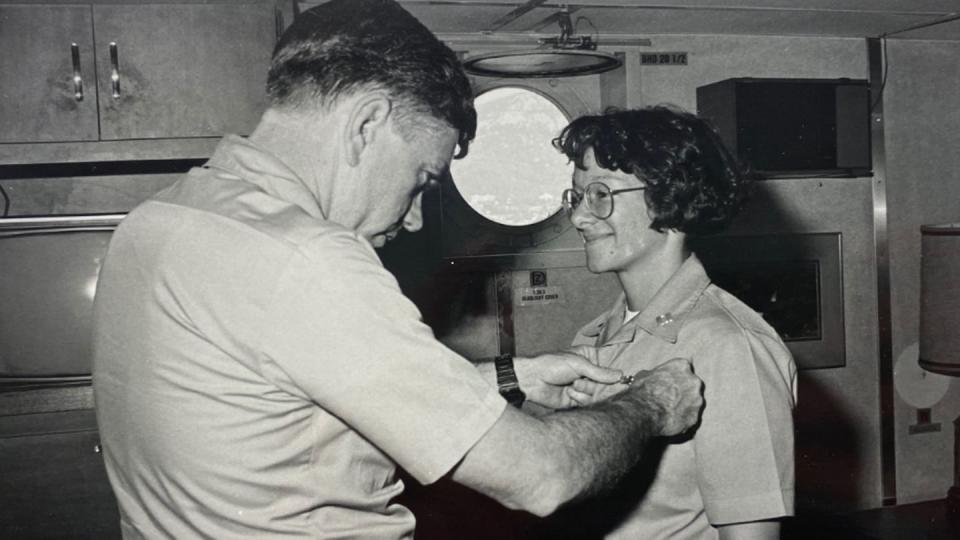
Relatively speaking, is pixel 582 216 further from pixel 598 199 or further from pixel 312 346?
pixel 312 346

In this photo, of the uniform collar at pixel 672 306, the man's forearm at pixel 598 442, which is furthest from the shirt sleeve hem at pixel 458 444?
the uniform collar at pixel 672 306

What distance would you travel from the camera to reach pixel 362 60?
4.34 feet

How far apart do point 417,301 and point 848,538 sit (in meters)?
1.89

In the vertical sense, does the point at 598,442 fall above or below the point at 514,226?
below

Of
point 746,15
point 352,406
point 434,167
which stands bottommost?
point 352,406

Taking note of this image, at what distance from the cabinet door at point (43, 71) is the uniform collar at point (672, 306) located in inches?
78.9

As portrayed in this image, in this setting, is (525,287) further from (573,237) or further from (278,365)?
(278,365)

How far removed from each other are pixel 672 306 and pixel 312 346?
110cm

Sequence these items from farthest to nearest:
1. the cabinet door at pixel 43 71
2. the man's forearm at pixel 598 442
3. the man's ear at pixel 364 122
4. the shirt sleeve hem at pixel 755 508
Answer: the cabinet door at pixel 43 71
the shirt sleeve hem at pixel 755 508
the man's ear at pixel 364 122
the man's forearm at pixel 598 442

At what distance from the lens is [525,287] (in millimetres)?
3682

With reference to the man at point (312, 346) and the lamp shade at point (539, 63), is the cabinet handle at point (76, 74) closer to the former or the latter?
the lamp shade at point (539, 63)

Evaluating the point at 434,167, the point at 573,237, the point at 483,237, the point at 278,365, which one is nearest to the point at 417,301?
the point at 483,237

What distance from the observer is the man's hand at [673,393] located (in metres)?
1.51

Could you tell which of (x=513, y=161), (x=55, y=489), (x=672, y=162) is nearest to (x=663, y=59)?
(x=513, y=161)
